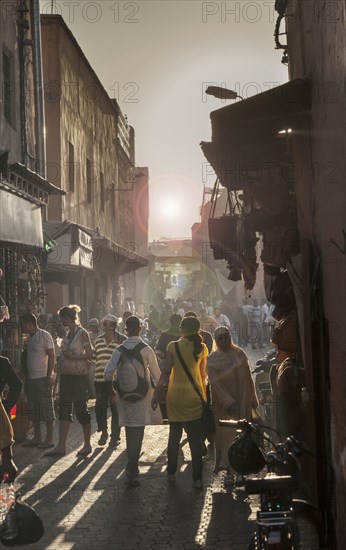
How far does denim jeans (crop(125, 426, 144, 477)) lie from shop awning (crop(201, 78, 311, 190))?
327 cm

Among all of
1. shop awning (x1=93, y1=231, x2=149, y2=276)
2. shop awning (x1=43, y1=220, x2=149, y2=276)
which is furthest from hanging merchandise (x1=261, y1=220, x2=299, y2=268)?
shop awning (x1=93, y1=231, x2=149, y2=276)

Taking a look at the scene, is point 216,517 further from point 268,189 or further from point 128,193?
point 128,193

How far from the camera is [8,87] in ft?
54.7

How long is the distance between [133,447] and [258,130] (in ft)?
12.0

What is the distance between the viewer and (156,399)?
9.95m

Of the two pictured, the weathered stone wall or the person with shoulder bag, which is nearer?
the weathered stone wall

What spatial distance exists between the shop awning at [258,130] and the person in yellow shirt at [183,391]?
2.09 m

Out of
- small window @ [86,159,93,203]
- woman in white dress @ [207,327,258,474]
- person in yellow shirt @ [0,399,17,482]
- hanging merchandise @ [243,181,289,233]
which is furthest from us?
small window @ [86,159,93,203]

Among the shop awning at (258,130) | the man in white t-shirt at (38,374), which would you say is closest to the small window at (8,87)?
the man in white t-shirt at (38,374)

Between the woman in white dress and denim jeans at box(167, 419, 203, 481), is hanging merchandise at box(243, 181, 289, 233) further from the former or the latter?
denim jeans at box(167, 419, 203, 481)

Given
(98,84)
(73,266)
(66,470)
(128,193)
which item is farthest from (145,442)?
(128,193)

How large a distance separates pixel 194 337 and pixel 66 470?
88.7 inches

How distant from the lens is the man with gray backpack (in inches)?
395

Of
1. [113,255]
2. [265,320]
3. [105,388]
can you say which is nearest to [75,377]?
[105,388]
